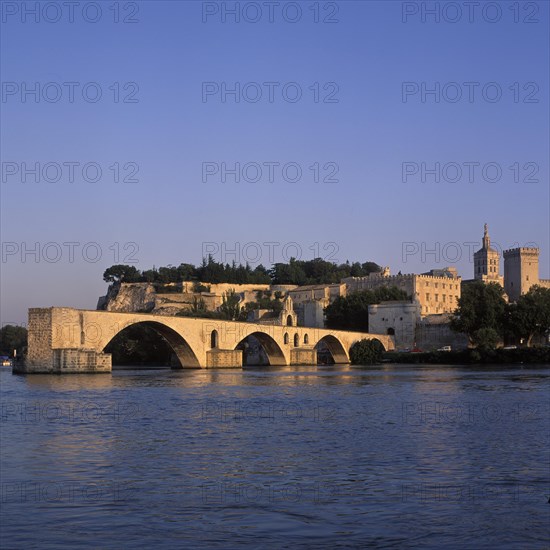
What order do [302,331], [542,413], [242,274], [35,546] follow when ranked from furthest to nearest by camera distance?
[242,274], [302,331], [542,413], [35,546]

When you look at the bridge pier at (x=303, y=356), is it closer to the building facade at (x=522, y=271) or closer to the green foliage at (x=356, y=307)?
the green foliage at (x=356, y=307)

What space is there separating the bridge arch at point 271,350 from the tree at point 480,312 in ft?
53.4

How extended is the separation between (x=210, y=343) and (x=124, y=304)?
173 ft

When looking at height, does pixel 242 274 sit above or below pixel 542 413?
above

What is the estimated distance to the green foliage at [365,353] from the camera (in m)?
84.7

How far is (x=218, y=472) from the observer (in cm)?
1394

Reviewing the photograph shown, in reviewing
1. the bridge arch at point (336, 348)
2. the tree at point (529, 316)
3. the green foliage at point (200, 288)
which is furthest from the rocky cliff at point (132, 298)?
the tree at point (529, 316)

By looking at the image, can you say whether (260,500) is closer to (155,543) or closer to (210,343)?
(155,543)

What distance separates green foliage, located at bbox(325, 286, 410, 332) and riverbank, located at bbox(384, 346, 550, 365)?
1707 cm

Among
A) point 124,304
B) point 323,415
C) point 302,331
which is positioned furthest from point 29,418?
point 124,304

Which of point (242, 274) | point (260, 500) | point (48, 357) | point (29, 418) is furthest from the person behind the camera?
point (242, 274)

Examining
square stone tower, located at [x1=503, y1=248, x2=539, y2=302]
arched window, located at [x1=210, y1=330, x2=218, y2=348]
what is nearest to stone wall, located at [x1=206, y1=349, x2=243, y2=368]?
Result: arched window, located at [x1=210, y1=330, x2=218, y2=348]

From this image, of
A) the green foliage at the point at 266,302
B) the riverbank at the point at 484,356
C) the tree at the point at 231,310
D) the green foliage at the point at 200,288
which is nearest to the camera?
the riverbank at the point at 484,356

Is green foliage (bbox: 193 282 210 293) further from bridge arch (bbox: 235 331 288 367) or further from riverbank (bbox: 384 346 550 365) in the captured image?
riverbank (bbox: 384 346 550 365)
